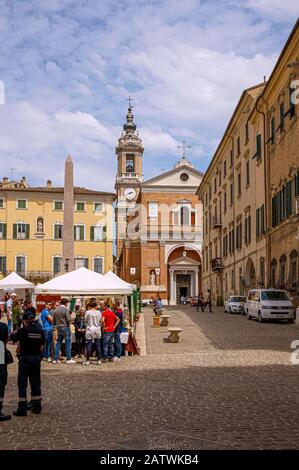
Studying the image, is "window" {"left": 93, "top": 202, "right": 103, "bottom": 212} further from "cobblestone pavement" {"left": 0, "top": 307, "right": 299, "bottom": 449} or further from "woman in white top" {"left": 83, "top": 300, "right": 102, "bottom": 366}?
"woman in white top" {"left": 83, "top": 300, "right": 102, "bottom": 366}

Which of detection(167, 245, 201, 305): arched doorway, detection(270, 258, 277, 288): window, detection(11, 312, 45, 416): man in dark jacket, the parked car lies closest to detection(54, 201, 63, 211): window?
detection(167, 245, 201, 305): arched doorway

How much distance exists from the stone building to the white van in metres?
0.93

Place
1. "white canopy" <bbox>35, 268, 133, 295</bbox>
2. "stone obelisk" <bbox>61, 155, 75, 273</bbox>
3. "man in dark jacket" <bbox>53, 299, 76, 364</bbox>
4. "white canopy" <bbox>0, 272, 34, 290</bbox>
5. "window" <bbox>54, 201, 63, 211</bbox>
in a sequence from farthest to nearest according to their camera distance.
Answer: "window" <bbox>54, 201, 63, 211</bbox>
"stone obelisk" <bbox>61, 155, 75, 273</bbox>
"white canopy" <bbox>0, 272, 34, 290</bbox>
"white canopy" <bbox>35, 268, 133, 295</bbox>
"man in dark jacket" <bbox>53, 299, 76, 364</bbox>

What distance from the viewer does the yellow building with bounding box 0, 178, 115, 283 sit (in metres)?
64.9

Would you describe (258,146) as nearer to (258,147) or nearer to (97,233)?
(258,147)

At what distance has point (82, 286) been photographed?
16969 mm

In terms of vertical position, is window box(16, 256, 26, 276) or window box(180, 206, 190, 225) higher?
window box(180, 206, 190, 225)

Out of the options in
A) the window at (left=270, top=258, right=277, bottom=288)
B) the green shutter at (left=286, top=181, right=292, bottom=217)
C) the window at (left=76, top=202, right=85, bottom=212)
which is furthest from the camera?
the window at (left=76, top=202, right=85, bottom=212)

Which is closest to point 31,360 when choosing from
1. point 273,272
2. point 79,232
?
point 273,272

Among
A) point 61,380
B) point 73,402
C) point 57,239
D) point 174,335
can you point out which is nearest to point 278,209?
point 174,335

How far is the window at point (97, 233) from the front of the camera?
6594 centimetres

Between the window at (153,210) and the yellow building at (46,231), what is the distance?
6549 millimetres

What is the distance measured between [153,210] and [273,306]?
45741mm

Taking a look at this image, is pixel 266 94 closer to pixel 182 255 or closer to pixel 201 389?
pixel 201 389
